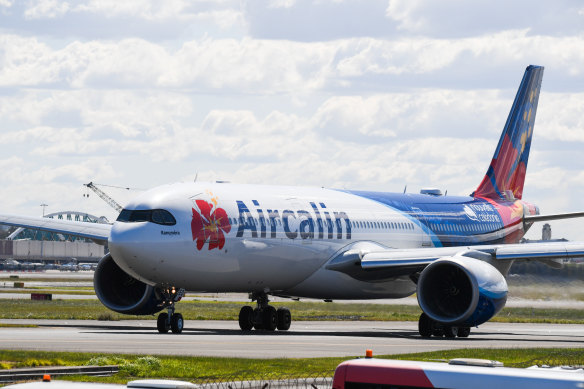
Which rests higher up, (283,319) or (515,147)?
(515,147)

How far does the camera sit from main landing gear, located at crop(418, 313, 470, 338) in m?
40.8

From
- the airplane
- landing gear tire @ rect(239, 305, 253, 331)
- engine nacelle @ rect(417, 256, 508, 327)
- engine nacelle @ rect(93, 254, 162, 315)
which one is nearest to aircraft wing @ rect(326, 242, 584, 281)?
the airplane

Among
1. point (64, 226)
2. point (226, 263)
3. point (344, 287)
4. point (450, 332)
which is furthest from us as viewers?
point (64, 226)

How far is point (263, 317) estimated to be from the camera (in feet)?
138

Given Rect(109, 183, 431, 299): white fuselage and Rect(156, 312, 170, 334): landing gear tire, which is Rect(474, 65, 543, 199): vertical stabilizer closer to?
Rect(109, 183, 431, 299): white fuselage

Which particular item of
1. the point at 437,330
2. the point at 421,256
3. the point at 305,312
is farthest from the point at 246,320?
the point at 305,312

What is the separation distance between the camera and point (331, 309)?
203 ft

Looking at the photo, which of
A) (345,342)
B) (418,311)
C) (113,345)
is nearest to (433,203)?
(418,311)

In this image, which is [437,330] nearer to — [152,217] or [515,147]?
[152,217]

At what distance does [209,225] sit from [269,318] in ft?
18.9

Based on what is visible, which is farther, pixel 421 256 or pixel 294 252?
pixel 421 256

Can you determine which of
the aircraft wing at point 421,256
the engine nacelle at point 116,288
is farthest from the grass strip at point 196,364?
the engine nacelle at point 116,288

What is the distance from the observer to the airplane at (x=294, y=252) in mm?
37281

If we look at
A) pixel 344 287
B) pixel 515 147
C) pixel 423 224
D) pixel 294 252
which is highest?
pixel 515 147
